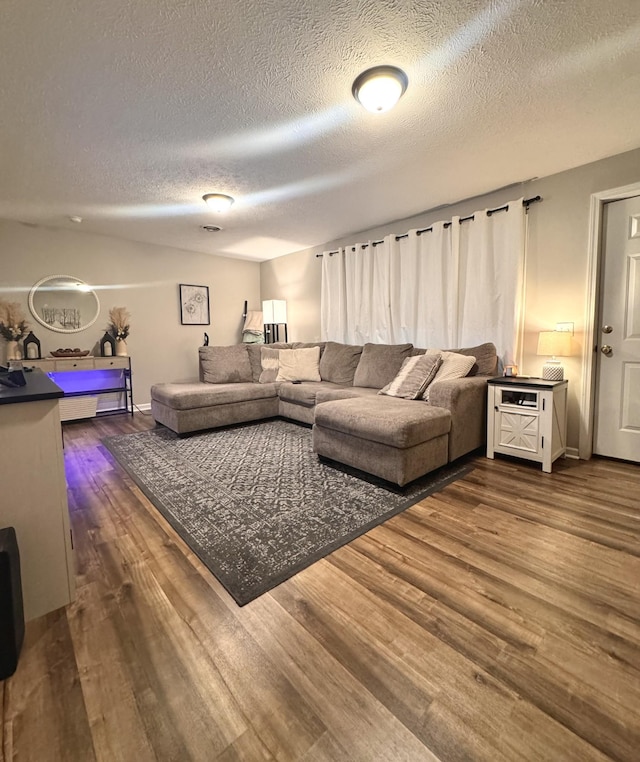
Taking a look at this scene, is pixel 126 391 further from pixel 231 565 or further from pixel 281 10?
pixel 281 10

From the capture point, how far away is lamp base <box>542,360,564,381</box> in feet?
8.85

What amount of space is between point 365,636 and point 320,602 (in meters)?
0.21

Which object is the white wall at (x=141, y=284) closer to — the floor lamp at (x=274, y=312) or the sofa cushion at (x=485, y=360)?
the floor lamp at (x=274, y=312)

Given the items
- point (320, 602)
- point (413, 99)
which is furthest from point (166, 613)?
point (413, 99)

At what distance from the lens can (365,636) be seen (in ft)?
3.82

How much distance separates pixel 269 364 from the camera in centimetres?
437

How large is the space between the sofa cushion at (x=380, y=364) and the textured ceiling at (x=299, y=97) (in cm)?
148

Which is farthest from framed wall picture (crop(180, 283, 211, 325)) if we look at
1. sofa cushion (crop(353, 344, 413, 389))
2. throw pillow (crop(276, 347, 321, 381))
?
sofa cushion (crop(353, 344, 413, 389))

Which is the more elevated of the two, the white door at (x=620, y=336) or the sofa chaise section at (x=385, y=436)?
the white door at (x=620, y=336)

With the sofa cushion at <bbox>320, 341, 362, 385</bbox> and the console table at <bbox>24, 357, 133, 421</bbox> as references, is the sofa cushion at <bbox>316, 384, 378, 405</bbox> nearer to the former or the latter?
the sofa cushion at <bbox>320, 341, 362, 385</bbox>

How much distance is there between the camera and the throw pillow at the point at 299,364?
14.0 feet

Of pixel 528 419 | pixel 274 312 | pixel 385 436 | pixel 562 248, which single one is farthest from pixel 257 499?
pixel 274 312

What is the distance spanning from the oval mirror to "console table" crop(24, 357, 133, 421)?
532mm

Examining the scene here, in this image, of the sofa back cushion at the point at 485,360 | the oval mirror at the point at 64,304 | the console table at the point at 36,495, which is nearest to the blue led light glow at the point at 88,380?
the oval mirror at the point at 64,304
